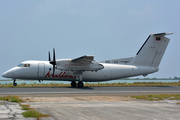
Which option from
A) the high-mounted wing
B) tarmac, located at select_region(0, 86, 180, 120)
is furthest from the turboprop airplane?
tarmac, located at select_region(0, 86, 180, 120)

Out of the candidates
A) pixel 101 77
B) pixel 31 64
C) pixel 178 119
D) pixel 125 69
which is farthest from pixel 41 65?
pixel 178 119

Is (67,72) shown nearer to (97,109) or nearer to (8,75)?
(8,75)

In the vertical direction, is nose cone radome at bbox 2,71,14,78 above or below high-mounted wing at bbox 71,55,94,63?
below

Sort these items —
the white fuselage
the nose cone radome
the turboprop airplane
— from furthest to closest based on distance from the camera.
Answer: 1. the white fuselage
2. the nose cone radome
3. the turboprop airplane

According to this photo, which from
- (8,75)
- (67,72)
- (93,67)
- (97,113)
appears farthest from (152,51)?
(97,113)

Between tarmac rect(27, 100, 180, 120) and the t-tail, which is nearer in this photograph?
tarmac rect(27, 100, 180, 120)

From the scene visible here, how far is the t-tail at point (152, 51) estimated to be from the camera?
32.8 metres

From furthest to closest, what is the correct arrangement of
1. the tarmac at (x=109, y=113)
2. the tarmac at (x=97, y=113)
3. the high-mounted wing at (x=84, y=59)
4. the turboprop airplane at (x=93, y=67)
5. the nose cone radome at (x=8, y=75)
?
the nose cone radome at (x=8, y=75) → the turboprop airplane at (x=93, y=67) → the high-mounted wing at (x=84, y=59) → the tarmac at (x=109, y=113) → the tarmac at (x=97, y=113)

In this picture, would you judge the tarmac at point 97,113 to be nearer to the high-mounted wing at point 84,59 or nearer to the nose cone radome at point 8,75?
the high-mounted wing at point 84,59

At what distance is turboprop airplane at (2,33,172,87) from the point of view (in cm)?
2884

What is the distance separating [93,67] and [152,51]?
10.1 meters

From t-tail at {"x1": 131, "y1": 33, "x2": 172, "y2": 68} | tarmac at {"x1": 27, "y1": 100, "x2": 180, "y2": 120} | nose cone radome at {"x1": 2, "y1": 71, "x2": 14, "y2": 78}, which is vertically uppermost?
t-tail at {"x1": 131, "y1": 33, "x2": 172, "y2": 68}

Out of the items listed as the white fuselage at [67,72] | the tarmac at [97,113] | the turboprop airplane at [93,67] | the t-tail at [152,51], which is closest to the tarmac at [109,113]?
the tarmac at [97,113]

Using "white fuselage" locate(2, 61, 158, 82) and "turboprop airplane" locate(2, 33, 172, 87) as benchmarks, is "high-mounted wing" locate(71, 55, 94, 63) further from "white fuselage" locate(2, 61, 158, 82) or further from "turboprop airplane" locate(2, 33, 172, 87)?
"white fuselage" locate(2, 61, 158, 82)
